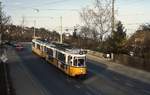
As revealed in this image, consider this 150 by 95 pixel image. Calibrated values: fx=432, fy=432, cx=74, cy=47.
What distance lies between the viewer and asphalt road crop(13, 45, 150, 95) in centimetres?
3206

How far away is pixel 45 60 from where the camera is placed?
5803cm

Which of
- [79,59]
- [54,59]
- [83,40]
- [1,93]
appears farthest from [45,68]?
[83,40]

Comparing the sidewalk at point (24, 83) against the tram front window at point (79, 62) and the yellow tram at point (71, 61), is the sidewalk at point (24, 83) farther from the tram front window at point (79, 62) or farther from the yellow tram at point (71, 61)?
the tram front window at point (79, 62)

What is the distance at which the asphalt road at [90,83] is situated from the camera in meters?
32.1

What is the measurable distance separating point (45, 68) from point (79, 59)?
11.2 m

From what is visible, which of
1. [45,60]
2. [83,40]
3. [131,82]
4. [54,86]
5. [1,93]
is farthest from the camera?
[83,40]

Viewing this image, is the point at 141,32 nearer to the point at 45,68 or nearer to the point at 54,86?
the point at 45,68

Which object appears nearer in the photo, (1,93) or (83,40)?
(1,93)

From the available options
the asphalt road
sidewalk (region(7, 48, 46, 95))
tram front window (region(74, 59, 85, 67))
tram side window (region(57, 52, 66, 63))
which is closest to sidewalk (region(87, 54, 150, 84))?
the asphalt road

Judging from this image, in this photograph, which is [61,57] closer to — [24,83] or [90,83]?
[90,83]

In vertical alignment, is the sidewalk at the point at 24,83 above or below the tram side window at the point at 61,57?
below

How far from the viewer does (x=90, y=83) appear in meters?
36.9

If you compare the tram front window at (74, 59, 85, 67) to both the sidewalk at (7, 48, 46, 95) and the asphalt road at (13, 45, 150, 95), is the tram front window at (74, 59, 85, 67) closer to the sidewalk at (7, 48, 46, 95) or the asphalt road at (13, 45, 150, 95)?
the asphalt road at (13, 45, 150, 95)

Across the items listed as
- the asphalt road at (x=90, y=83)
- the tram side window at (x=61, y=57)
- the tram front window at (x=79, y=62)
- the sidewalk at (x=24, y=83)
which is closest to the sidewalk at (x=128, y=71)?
the asphalt road at (x=90, y=83)
